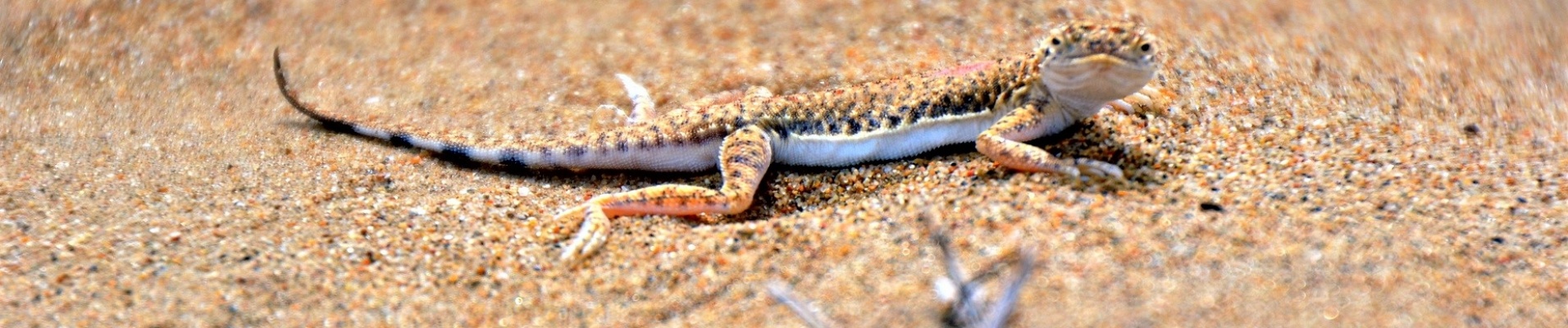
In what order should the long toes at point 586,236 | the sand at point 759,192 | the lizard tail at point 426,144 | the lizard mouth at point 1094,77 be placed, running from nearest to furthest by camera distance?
the sand at point 759,192 → the long toes at point 586,236 → the lizard mouth at point 1094,77 → the lizard tail at point 426,144

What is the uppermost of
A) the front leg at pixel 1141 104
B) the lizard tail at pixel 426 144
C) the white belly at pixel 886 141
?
the lizard tail at pixel 426 144

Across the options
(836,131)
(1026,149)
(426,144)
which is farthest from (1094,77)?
(426,144)

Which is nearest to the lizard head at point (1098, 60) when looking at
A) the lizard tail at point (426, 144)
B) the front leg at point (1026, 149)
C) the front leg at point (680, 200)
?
the front leg at point (1026, 149)

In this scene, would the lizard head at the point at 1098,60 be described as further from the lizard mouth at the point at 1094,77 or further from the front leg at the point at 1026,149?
the front leg at the point at 1026,149

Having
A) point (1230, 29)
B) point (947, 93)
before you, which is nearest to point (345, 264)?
point (947, 93)

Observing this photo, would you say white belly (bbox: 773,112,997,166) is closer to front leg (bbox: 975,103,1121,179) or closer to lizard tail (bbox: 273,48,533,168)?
front leg (bbox: 975,103,1121,179)

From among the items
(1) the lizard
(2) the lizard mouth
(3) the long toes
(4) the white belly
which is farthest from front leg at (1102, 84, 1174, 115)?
(3) the long toes

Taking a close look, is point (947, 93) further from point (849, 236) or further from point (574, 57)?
point (574, 57)
